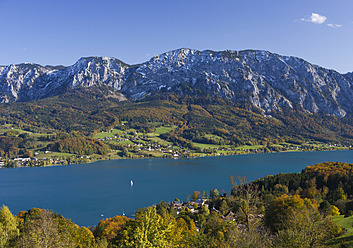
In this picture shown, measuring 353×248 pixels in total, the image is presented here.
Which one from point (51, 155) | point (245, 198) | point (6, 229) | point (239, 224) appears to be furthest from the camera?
point (51, 155)

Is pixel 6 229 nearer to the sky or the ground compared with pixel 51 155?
nearer to the sky

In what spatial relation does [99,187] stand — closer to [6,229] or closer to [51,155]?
[6,229]

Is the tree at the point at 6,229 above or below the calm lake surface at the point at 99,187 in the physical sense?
above

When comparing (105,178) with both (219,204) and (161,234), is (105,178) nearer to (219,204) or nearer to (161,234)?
(219,204)

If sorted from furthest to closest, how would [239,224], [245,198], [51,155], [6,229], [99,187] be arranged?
[51,155] < [99,187] < [239,224] < [6,229] < [245,198]

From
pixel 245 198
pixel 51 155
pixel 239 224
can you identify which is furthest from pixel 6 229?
pixel 51 155

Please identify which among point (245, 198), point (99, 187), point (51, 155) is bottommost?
point (99, 187)

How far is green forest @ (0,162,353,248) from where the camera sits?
1947cm

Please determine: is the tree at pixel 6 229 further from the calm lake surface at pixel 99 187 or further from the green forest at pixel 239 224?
the calm lake surface at pixel 99 187

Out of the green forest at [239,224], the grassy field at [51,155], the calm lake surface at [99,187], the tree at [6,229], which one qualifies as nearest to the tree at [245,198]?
the green forest at [239,224]

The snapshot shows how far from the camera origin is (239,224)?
150 ft

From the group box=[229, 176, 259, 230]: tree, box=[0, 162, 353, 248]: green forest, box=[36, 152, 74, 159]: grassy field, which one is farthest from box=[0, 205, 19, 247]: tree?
box=[36, 152, 74, 159]: grassy field

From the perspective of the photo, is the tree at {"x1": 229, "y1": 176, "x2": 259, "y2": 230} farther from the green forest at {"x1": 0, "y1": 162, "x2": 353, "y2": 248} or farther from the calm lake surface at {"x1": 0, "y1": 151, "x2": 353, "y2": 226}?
the calm lake surface at {"x1": 0, "y1": 151, "x2": 353, "y2": 226}

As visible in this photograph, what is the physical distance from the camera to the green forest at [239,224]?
19.5 m
